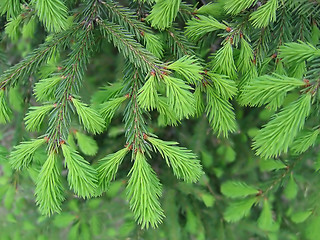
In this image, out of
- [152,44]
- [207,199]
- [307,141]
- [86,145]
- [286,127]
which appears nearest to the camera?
[286,127]

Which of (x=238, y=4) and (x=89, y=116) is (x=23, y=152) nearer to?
(x=89, y=116)

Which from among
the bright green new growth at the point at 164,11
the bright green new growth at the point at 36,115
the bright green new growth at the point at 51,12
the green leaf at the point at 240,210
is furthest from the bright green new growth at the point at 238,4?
the green leaf at the point at 240,210

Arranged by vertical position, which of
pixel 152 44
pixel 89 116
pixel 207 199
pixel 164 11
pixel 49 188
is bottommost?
pixel 207 199

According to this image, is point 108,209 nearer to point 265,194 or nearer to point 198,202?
point 198,202

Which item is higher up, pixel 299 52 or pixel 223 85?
pixel 299 52

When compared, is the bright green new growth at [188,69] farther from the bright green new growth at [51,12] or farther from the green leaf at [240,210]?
the green leaf at [240,210]

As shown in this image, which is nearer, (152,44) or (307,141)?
(307,141)

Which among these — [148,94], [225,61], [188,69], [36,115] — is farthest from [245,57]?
[36,115]
